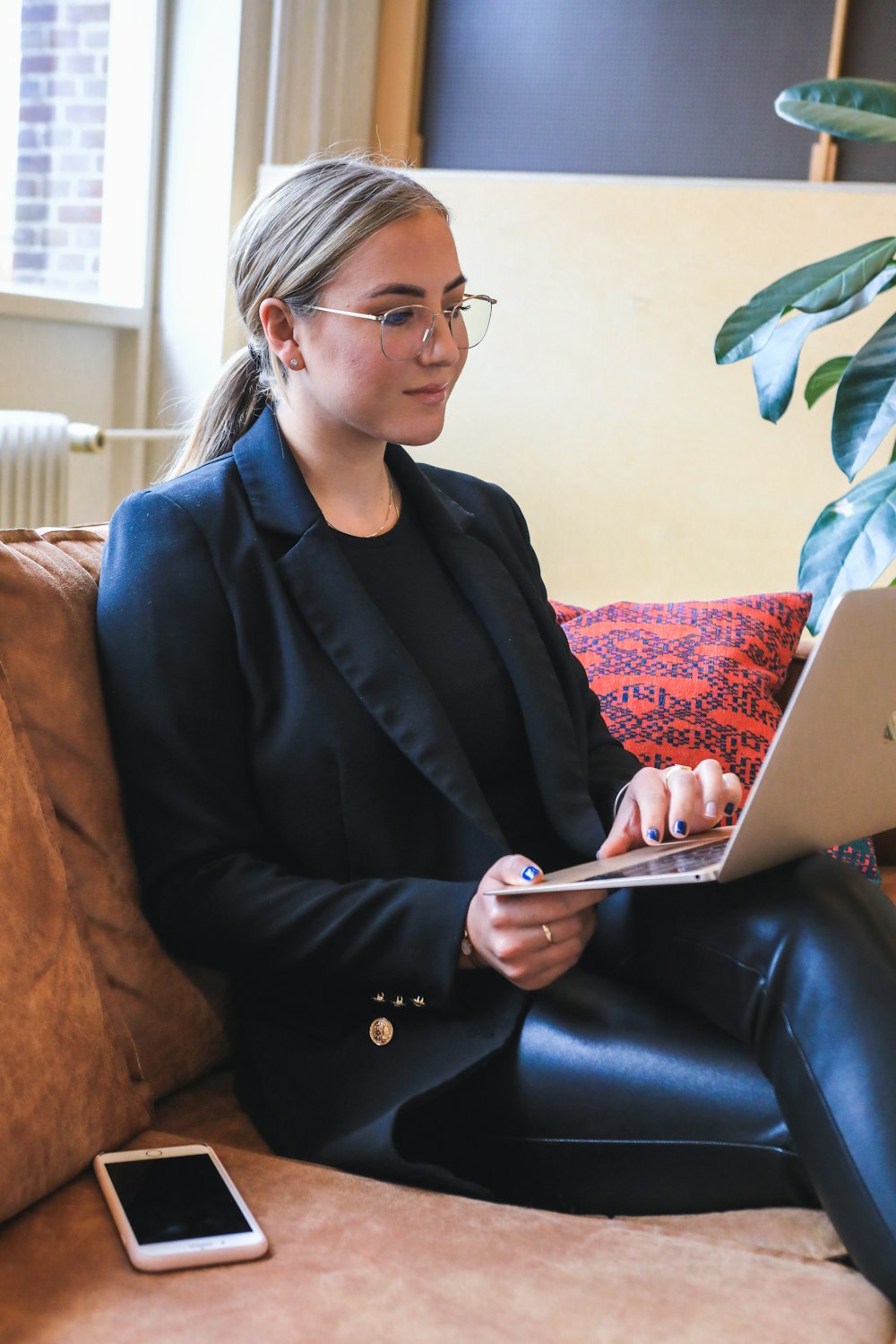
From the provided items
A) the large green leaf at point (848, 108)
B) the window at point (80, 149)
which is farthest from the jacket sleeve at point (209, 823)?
the window at point (80, 149)

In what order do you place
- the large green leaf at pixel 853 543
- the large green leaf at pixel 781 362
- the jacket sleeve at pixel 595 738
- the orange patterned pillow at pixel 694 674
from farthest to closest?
the large green leaf at pixel 781 362
the large green leaf at pixel 853 543
the orange patterned pillow at pixel 694 674
the jacket sleeve at pixel 595 738

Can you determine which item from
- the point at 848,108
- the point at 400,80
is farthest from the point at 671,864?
the point at 400,80

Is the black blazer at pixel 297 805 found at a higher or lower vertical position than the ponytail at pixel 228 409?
lower

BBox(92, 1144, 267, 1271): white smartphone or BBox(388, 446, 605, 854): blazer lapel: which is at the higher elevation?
BBox(388, 446, 605, 854): blazer lapel

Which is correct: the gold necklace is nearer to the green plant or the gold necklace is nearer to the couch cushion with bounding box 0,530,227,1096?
the couch cushion with bounding box 0,530,227,1096

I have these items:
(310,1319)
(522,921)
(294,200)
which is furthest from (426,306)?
(310,1319)

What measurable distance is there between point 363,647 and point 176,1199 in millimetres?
500

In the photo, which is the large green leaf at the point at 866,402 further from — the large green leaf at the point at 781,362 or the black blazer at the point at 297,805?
the black blazer at the point at 297,805

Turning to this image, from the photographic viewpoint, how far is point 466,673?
1.36m

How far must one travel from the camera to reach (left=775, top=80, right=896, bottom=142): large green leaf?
1.88m

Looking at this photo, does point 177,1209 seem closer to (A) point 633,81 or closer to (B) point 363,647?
(B) point 363,647

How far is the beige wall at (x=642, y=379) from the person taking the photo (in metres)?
2.62

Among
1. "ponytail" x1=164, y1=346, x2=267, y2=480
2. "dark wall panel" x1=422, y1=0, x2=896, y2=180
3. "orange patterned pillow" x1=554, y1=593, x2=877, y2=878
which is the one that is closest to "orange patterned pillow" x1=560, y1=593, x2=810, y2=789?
"orange patterned pillow" x1=554, y1=593, x2=877, y2=878

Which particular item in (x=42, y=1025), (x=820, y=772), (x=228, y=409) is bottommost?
(x=42, y=1025)
